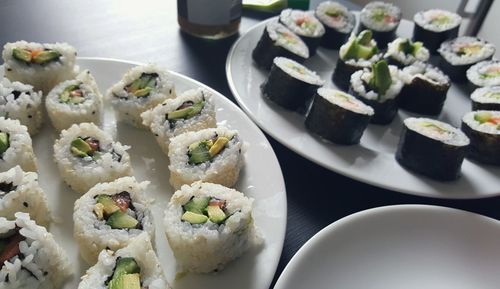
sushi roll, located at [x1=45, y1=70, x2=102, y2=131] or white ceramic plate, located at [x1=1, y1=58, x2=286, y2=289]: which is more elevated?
sushi roll, located at [x1=45, y1=70, x2=102, y2=131]

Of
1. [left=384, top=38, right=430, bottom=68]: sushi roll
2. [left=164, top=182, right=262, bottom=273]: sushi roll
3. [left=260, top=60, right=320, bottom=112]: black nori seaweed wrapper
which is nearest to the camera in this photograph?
[left=164, top=182, right=262, bottom=273]: sushi roll

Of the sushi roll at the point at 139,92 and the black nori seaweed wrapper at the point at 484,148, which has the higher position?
the sushi roll at the point at 139,92

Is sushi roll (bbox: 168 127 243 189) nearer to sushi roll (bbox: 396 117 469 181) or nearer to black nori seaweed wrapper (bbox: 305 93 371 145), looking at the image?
black nori seaweed wrapper (bbox: 305 93 371 145)

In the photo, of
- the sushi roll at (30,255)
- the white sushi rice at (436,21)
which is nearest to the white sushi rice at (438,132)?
the white sushi rice at (436,21)

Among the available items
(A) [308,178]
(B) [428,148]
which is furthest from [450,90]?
(A) [308,178]

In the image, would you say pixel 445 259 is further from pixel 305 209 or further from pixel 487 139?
pixel 487 139

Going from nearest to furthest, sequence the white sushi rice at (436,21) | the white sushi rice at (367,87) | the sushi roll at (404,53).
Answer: the white sushi rice at (367,87)
the sushi roll at (404,53)
the white sushi rice at (436,21)

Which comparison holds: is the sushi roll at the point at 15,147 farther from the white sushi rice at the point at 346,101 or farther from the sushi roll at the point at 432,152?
the sushi roll at the point at 432,152

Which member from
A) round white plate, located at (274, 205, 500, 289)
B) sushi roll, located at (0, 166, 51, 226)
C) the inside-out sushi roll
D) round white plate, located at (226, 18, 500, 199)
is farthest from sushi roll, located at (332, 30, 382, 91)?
sushi roll, located at (0, 166, 51, 226)
